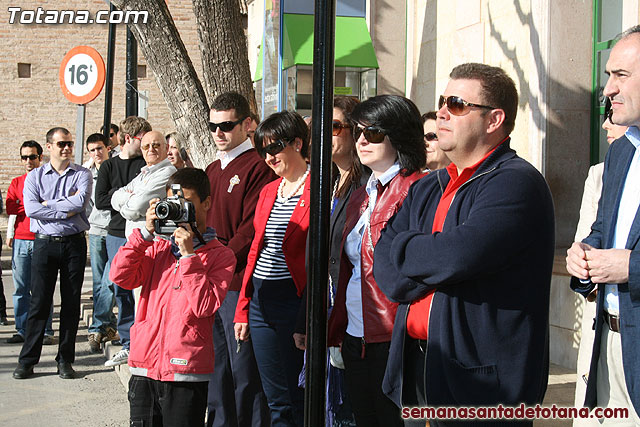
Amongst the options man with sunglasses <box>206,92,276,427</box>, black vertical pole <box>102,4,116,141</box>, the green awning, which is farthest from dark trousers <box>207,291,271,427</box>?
black vertical pole <box>102,4,116,141</box>

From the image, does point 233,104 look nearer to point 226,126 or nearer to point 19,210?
point 226,126

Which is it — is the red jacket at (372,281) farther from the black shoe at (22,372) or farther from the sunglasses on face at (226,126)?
the black shoe at (22,372)

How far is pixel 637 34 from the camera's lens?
2.85 meters

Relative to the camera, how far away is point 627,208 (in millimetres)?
2908

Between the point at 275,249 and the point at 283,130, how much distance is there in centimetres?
71

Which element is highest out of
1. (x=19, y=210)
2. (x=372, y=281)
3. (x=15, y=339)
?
(x=19, y=210)

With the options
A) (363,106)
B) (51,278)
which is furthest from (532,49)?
(51,278)

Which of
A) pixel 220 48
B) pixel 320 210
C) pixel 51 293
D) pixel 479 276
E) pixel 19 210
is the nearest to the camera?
pixel 320 210

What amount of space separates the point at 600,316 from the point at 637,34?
1.02 meters

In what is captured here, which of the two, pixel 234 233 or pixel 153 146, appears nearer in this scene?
pixel 234 233

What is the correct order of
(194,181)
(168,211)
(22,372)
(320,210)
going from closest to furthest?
(320,210), (168,211), (194,181), (22,372)

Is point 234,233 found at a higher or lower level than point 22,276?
higher

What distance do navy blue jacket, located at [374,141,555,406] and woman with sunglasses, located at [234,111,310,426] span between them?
6.21ft

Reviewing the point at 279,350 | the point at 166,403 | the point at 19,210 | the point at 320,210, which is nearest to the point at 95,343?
the point at 19,210
